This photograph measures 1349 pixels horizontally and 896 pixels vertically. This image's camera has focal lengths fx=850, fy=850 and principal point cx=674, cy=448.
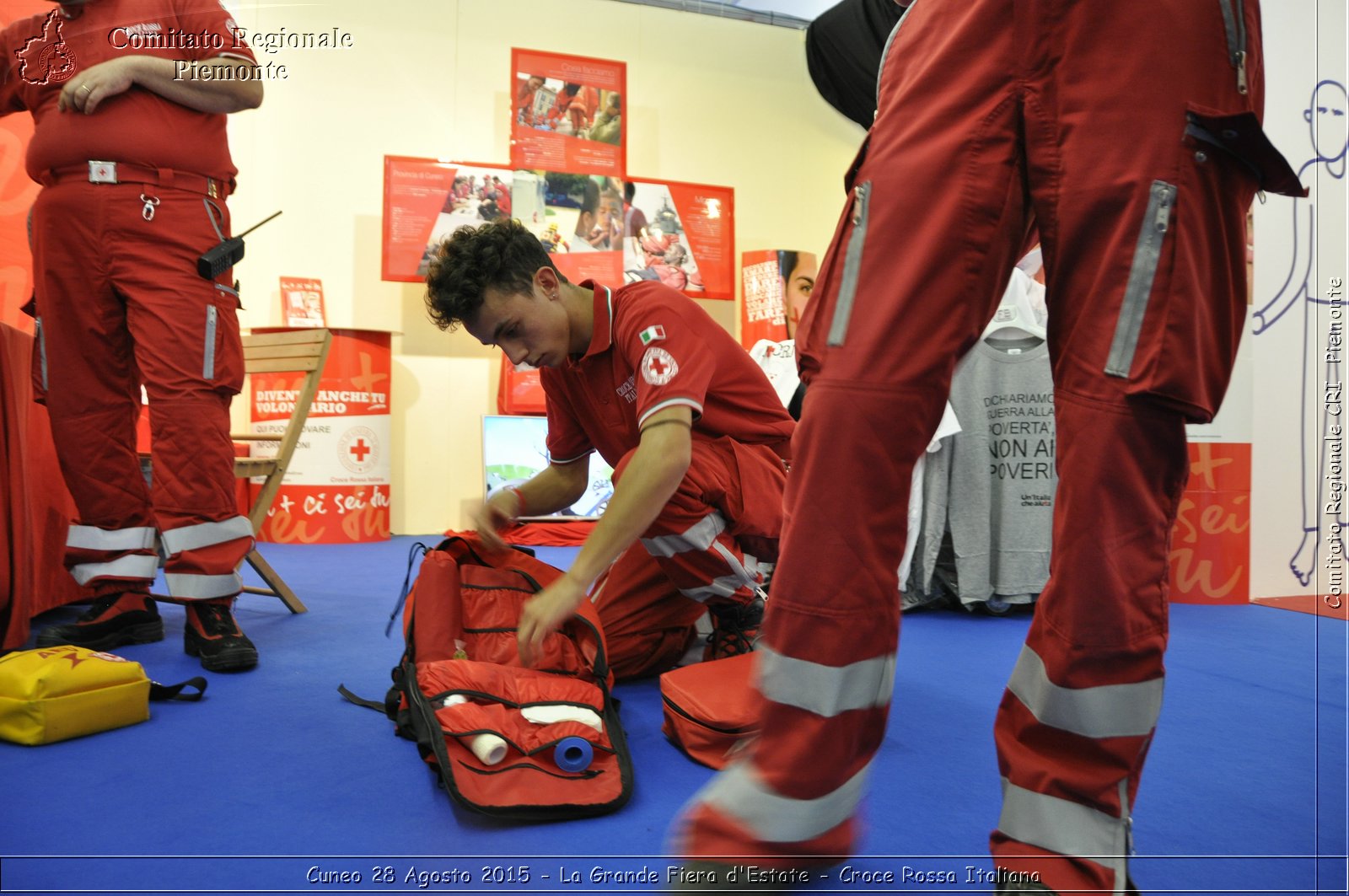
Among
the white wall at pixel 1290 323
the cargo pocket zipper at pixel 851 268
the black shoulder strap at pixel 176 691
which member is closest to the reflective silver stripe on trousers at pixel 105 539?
the black shoulder strap at pixel 176 691

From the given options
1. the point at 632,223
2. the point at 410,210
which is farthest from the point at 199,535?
the point at 632,223

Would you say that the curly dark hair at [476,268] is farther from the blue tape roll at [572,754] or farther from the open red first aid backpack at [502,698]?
the blue tape roll at [572,754]

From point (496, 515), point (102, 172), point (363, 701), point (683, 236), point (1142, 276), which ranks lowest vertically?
point (363, 701)

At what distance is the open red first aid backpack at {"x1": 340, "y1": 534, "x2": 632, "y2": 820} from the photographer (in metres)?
1.15

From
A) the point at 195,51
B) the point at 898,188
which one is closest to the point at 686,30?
the point at 195,51

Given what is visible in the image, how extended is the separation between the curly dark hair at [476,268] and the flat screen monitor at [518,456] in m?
3.53

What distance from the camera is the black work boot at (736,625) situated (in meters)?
1.80

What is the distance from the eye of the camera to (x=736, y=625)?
5.98 ft

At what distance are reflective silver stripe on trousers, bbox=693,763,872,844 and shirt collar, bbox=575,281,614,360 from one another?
1.01 m

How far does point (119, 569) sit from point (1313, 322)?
3173mm

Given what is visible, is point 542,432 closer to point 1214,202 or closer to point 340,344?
point 340,344

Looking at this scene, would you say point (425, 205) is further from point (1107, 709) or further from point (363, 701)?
point (1107, 709)

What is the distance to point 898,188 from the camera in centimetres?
80

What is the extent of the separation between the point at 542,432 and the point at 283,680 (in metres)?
3.48
